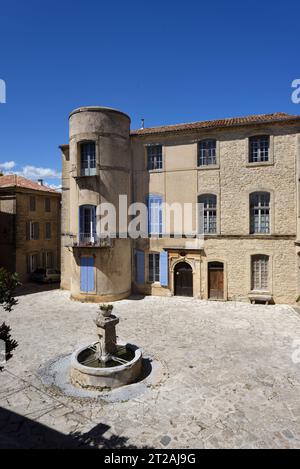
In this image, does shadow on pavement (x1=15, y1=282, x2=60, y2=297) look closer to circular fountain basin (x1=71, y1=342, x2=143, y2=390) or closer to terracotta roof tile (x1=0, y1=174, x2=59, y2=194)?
terracotta roof tile (x1=0, y1=174, x2=59, y2=194)

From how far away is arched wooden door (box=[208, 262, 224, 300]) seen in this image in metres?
18.3

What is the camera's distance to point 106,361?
9.06m

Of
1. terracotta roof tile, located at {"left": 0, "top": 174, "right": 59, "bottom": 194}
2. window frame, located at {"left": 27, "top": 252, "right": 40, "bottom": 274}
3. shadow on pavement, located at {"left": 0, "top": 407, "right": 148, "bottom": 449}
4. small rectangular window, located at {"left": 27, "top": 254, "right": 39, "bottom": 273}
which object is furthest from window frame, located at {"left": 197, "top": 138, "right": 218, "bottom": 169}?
small rectangular window, located at {"left": 27, "top": 254, "right": 39, "bottom": 273}

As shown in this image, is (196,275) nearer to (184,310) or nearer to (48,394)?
(184,310)

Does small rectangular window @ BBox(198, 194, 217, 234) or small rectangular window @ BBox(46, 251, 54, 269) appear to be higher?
small rectangular window @ BBox(198, 194, 217, 234)

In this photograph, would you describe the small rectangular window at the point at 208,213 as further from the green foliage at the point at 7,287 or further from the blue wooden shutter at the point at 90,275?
the green foliage at the point at 7,287

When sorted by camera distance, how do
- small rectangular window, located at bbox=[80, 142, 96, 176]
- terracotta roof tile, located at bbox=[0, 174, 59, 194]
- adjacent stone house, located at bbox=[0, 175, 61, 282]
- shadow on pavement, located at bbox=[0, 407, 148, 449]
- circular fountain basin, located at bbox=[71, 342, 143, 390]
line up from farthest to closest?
terracotta roof tile, located at bbox=[0, 174, 59, 194]
adjacent stone house, located at bbox=[0, 175, 61, 282]
small rectangular window, located at bbox=[80, 142, 96, 176]
circular fountain basin, located at bbox=[71, 342, 143, 390]
shadow on pavement, located at bbox=[0, 407, 148, 449]

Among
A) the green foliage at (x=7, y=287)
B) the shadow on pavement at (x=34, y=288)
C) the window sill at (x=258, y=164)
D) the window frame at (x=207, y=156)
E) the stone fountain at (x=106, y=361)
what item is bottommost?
the shadow on pavement at (x=34, y=288)

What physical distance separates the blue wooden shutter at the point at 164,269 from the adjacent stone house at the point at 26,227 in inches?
456

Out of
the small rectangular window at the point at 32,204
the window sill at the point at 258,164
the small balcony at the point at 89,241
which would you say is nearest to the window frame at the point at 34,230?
the small rectangular window at the point at 32,204

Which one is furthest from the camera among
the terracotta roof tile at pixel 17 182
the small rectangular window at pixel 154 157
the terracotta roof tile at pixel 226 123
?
the terracotta roof tile at pixel 17 182

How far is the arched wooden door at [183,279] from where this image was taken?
19016 mm

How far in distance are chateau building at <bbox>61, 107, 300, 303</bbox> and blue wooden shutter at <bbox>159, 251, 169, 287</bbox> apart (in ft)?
0.21

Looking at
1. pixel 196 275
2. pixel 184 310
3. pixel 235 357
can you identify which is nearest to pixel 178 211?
pixel 196 275
